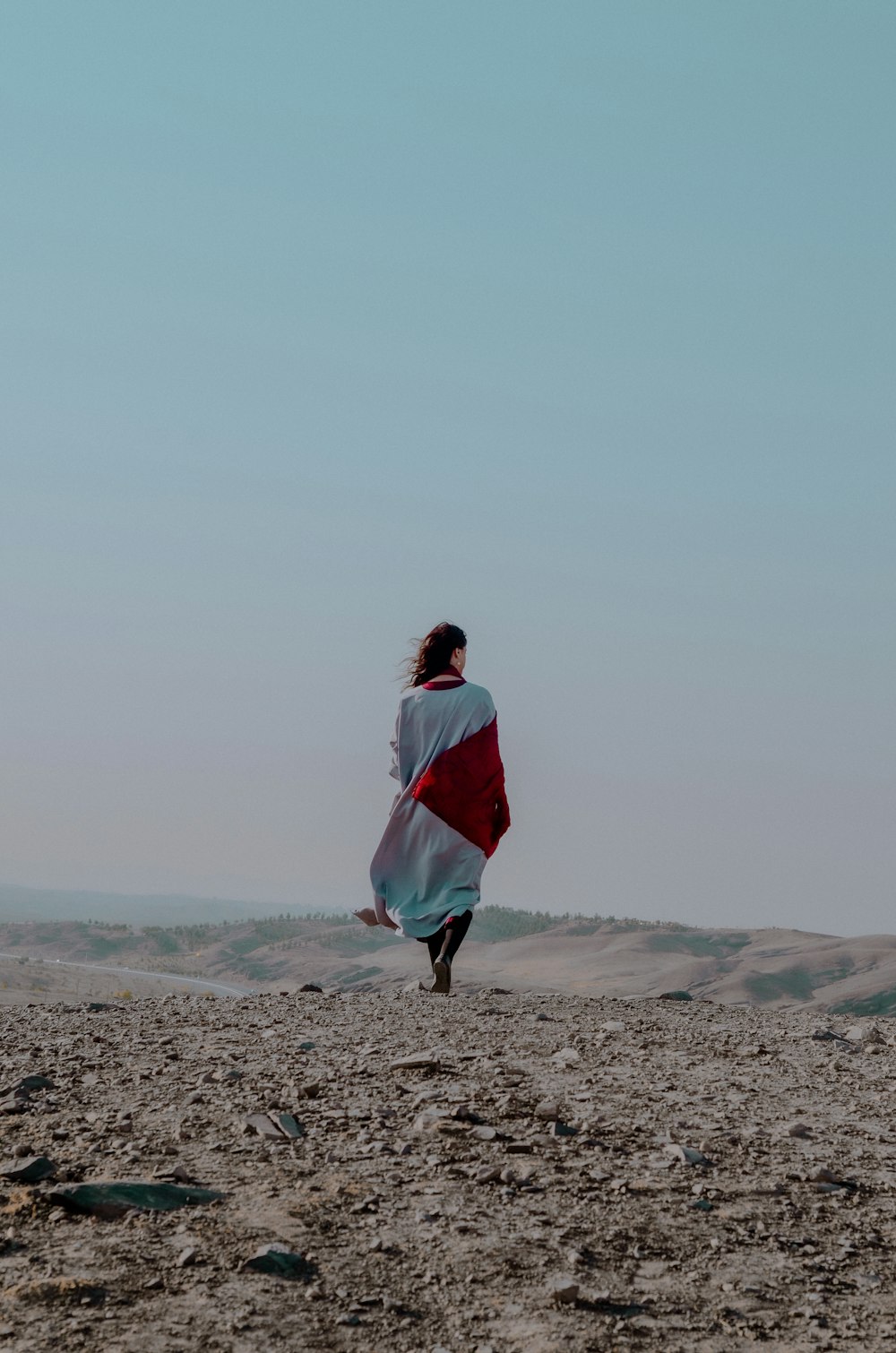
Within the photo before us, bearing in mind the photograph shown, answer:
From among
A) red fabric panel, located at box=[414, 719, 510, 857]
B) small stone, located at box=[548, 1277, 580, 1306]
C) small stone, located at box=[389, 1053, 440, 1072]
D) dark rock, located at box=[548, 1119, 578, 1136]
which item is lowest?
small stone, located at box=[548, 1277, 580, 1306]

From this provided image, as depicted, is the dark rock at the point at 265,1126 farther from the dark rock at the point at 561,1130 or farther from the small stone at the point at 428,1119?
the dark rock at the point at 561,1130

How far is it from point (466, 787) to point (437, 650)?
112 cm

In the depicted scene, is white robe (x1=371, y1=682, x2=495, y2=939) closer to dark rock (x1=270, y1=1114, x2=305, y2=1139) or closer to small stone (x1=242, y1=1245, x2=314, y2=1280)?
dark rock (x1=270, y1=1114, x2=305, y2=1139)

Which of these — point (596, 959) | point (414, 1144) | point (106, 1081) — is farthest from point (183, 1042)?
point (596, 959)

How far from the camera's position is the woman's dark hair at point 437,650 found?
10.8 m

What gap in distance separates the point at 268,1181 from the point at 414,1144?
0.64 m

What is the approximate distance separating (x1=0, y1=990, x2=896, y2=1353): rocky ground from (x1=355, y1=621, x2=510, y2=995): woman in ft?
11.3

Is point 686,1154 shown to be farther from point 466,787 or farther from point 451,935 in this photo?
point 466,787

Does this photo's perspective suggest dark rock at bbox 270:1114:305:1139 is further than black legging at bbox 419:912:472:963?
No

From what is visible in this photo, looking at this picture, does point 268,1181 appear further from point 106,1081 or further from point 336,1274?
point 106,1081

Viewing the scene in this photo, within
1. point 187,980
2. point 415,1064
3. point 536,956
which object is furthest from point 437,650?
point 536,956

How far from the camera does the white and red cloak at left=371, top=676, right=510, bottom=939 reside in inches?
Answer: 418

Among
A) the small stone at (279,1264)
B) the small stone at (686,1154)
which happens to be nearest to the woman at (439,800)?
the small stone at (686,1154)

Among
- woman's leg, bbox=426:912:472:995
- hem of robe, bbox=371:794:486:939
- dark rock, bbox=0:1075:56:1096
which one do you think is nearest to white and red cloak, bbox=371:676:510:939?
hem of robe, bbox=371:794:486:939
